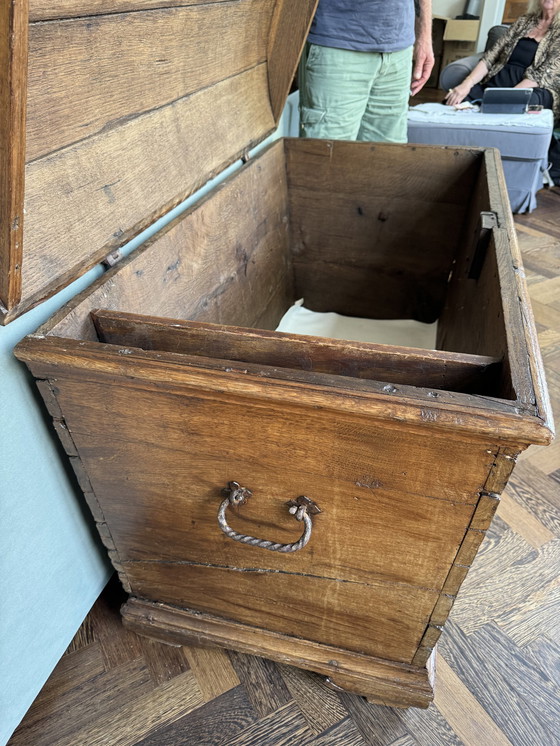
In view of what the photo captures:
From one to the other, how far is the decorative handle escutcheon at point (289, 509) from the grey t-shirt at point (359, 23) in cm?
118

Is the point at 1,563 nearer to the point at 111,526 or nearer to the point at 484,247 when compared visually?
the point at 111,526

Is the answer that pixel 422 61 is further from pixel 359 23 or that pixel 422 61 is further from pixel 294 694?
pixel 294 694

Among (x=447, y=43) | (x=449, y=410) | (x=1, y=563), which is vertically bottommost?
(x=447, y=43)

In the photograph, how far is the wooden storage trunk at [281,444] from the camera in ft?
1.81

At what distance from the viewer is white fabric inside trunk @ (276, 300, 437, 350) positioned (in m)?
1.41

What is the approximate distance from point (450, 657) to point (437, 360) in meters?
0.61

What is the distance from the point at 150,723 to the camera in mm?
838

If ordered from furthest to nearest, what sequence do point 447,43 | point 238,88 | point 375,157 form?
point 447,43 < point 375,157 < point 238,88

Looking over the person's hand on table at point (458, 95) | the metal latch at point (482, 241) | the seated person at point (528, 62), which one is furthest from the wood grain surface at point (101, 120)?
the seated person at point (528, 62)

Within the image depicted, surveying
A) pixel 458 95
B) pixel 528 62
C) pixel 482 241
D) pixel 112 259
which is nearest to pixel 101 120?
pixel 112 259

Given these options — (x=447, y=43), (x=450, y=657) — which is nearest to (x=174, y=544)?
(x=450, y=657)

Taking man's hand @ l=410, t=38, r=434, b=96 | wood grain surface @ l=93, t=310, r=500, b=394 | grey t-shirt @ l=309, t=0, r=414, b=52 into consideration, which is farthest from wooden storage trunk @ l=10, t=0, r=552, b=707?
man's hand @ l=410, t=38, r=434, b=96

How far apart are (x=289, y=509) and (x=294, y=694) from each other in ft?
1.36

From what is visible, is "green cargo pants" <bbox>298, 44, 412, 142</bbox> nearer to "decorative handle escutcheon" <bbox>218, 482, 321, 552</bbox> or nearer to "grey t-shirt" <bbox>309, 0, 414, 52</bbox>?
"grey t-shirt" <bbox>309, 0, 414, 52</bbox>
